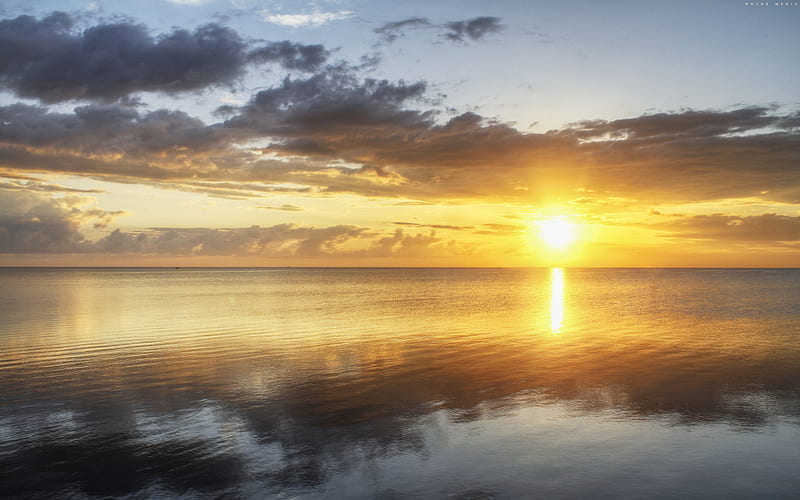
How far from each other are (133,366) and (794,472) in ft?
103

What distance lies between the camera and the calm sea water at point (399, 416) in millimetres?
14906

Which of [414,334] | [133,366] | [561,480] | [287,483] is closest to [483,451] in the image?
[561,480]

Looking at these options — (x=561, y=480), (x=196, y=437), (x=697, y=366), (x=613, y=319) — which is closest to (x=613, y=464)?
(x=561, y=480)

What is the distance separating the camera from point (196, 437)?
1848 centimetres

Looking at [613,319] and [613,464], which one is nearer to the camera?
[613,464]

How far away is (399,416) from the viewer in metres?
21.1

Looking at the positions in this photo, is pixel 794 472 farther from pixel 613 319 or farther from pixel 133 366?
pixel 613 319

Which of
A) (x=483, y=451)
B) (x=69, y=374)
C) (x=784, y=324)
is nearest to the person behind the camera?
(x=483, y=451)

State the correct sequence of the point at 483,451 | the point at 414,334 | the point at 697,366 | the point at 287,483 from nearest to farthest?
the point at 287,483 → the point at 483,451 → the point at 697,366 → the point at 414,334

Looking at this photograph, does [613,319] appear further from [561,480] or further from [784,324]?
[561,480]

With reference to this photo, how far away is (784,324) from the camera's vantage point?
53125 millimetres

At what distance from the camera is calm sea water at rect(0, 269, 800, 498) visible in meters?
14.9

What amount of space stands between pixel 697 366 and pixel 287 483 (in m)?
26.5

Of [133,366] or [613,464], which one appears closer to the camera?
[613,464]
